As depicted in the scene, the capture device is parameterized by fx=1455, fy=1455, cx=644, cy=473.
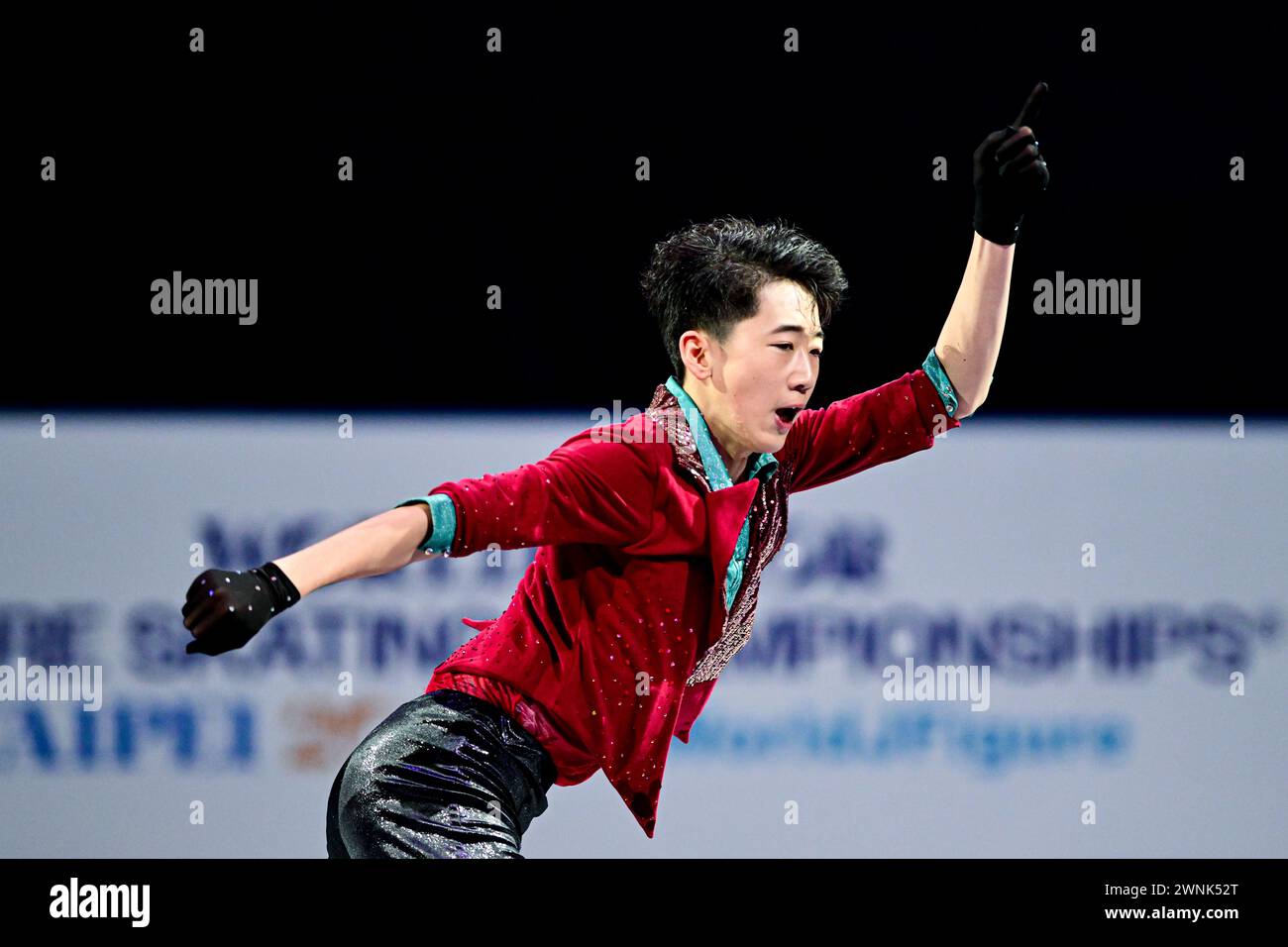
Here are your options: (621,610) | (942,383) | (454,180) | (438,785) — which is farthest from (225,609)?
(454,180)

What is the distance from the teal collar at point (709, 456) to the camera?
2311mm

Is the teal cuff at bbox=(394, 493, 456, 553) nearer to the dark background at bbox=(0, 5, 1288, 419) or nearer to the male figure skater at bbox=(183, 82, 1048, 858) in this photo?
the male figure skater at bbox=(183, 82, 1048, 858)

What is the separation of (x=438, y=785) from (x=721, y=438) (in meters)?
0.72

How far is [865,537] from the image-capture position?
3.89m

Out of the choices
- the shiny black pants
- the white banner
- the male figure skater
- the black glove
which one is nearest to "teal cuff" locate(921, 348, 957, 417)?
the male figure skater

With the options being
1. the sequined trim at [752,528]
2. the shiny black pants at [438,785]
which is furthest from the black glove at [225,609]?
the sequined trim at [752,528]

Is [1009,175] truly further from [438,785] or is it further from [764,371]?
[438,785]

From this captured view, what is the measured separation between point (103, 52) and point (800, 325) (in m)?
2.38

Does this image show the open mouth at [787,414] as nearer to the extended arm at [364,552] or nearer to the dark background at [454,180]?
the extended arm at [364,552]

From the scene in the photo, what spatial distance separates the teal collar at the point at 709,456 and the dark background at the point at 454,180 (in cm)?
138

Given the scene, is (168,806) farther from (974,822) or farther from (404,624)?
(974,822)

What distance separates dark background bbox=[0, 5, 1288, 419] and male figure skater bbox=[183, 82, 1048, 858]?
4.30 feet

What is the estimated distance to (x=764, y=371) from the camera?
2318 millimetres
